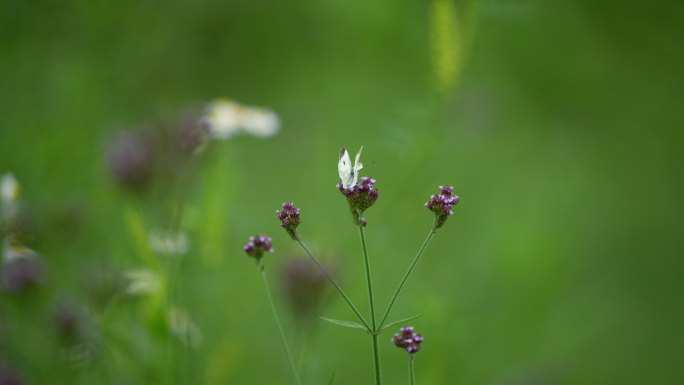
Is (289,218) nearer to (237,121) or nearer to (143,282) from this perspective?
(143,282)

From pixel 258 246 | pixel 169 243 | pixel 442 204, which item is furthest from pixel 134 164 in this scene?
pixel 442 204

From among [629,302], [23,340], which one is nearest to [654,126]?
[629,302]

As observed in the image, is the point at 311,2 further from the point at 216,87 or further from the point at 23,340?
the point at 23,340

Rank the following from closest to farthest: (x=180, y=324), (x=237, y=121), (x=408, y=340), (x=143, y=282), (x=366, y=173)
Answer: (x=408, y=340) → (x=180, y=324) → (x=143, y=282) → (x=237, y=121) → (x=366, y=173)

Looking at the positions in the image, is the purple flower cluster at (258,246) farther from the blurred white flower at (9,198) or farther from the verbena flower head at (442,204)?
the blurred white flower at (9,198)

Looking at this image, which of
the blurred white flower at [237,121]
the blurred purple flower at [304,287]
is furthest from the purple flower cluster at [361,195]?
the blurred white flower at [237,121]
